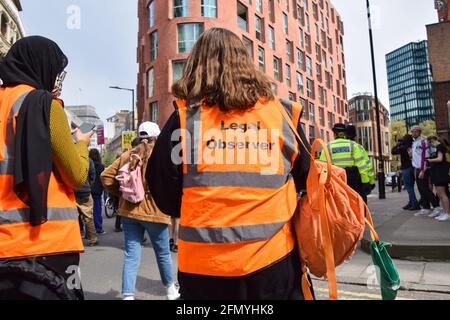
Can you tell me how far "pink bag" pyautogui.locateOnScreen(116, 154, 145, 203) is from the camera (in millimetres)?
3855

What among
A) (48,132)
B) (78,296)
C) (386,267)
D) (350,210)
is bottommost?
(78,296)

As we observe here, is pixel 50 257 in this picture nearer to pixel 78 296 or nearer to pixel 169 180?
pixel 78 296

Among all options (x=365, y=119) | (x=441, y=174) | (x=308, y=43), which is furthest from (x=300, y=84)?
(x=365, y=119)

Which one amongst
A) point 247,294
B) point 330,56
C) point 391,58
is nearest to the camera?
point 247,294

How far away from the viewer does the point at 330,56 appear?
53375 mm

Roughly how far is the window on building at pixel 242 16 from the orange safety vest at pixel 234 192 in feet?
107

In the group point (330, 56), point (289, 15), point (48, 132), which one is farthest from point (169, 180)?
point (330, 56)

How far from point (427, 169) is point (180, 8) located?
26.1 m

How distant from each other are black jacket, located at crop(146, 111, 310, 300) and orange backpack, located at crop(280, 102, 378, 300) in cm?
9

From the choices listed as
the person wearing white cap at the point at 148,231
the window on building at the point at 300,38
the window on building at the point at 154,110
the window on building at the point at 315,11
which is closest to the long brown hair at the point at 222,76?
the person wearing white cap at the point at 148,231

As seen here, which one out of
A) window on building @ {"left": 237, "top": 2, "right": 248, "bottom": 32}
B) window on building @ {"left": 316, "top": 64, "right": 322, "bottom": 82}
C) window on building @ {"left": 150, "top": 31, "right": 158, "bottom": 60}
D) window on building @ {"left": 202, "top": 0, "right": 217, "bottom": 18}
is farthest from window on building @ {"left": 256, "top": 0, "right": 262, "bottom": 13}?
window on building @ {"left": 316, "top": 64, "right": 322, "bottom": 82}

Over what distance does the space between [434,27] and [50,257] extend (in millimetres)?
24843

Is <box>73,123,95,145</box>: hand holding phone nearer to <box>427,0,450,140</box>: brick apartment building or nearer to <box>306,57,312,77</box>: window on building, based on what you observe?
<box>427,0,450,140</box>: brick apartment building

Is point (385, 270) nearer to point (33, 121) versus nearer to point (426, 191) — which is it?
point (33, 121)
